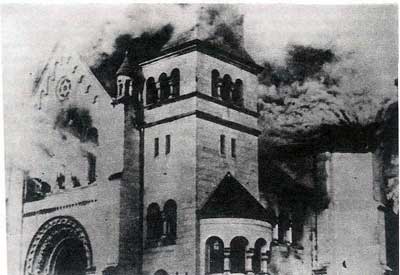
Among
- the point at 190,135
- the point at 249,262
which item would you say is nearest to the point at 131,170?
the point at 190,135

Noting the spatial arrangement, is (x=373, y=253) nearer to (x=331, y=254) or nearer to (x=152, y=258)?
(x=331, y=254)

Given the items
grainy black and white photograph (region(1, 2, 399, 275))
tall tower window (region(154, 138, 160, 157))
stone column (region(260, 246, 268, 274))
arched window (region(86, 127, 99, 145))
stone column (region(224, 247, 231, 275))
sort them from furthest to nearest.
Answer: arched window (region(86, 127, 99, 145)) → tall tower window (region(154, 138, 160, 157)) → grainy black and white photograph (region(1, 2, 399, 275)) → stone column (region(260, 246, 268, 274)) → stone column (region(224, 247, 231, 275))

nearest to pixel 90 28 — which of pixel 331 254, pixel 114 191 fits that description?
pixel 114 191

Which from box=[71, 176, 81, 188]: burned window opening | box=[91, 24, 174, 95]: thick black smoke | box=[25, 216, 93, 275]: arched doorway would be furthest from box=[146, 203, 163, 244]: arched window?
box=[91, 24, 174, 95]: thick black smoke

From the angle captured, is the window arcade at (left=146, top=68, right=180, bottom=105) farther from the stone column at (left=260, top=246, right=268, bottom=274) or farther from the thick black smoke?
the stone column at (left=260, top=246, right=268, bottom=274)

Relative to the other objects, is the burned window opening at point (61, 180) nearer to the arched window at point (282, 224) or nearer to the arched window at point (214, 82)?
the arched window at point (214, 82)

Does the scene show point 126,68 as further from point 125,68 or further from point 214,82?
point 214,82
